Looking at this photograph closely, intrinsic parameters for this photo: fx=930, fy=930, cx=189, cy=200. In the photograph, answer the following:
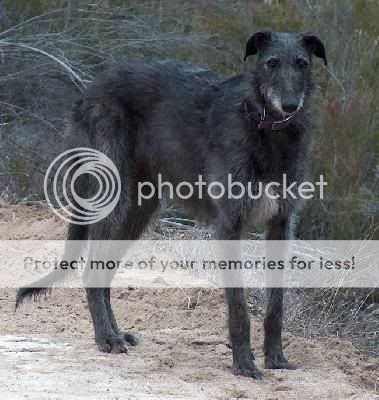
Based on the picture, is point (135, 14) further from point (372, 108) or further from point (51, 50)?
point (372, 108)

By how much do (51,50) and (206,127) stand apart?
548 cm

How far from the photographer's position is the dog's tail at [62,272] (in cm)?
643

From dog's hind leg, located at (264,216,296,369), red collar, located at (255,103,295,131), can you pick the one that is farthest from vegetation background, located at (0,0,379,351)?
red collar, located at (255,103,295,131)

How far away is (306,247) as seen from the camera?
29.5 ft

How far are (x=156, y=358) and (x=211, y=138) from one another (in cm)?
145

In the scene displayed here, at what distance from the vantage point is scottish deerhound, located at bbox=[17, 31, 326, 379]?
5.72 m

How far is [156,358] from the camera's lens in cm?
590

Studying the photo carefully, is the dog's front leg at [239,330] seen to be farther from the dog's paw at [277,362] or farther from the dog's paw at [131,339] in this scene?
the dog's paw at [131,339]

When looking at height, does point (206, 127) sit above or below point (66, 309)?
above

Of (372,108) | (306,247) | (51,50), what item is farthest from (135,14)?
(306,247)

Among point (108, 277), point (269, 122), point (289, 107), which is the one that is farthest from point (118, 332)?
point (289, 107)

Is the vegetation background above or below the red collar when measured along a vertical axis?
above

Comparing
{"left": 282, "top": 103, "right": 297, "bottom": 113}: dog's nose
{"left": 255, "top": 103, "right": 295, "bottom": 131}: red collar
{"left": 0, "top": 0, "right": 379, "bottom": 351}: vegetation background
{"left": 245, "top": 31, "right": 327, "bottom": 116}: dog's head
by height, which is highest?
{"left": 0, "top": 0, "right": 379, "bottom": 351}: vegetation background

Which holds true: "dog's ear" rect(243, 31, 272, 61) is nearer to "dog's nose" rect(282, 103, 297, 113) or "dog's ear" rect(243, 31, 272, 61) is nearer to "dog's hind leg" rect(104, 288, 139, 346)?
"dog's nose" rect(282, 103, 297, 113)
